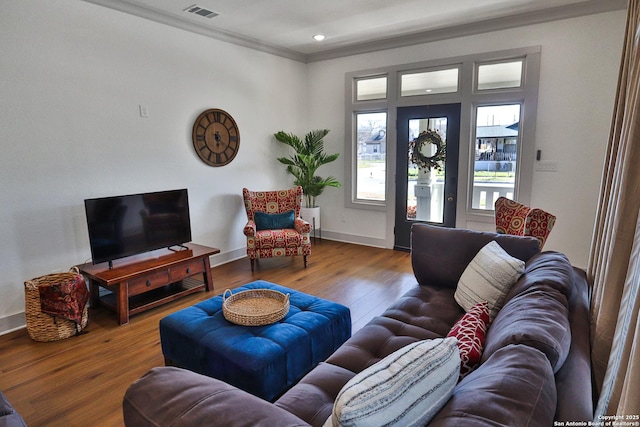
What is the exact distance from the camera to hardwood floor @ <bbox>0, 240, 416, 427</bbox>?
7.08 feet

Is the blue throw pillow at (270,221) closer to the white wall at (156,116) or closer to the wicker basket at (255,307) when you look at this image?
the white wall at (156,116)

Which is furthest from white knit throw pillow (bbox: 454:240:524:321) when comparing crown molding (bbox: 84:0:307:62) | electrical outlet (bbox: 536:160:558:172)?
crown molding (bbox: 84:0:307:62)

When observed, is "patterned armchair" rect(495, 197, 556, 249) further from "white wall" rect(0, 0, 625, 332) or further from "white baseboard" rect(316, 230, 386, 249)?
"white baseboard" rect(316, 230, 386, 249)

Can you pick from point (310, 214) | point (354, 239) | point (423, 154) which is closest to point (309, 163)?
point (310, 214)

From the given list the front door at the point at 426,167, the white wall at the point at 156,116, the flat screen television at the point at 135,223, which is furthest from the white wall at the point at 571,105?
the flat screen television at the point at 135,223

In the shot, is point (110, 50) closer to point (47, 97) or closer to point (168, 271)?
point (47, 97)

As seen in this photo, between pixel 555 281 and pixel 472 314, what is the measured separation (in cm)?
40

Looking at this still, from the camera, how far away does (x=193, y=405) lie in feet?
3.20

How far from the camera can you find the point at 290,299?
262cm

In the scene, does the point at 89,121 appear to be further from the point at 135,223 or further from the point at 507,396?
the point at 507,396

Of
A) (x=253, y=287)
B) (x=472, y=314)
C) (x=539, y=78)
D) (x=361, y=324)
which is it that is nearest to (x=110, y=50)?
(x=253, y=287)

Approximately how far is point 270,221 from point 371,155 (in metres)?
1.92

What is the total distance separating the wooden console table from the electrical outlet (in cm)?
377

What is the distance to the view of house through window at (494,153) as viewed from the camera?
14.3ft
